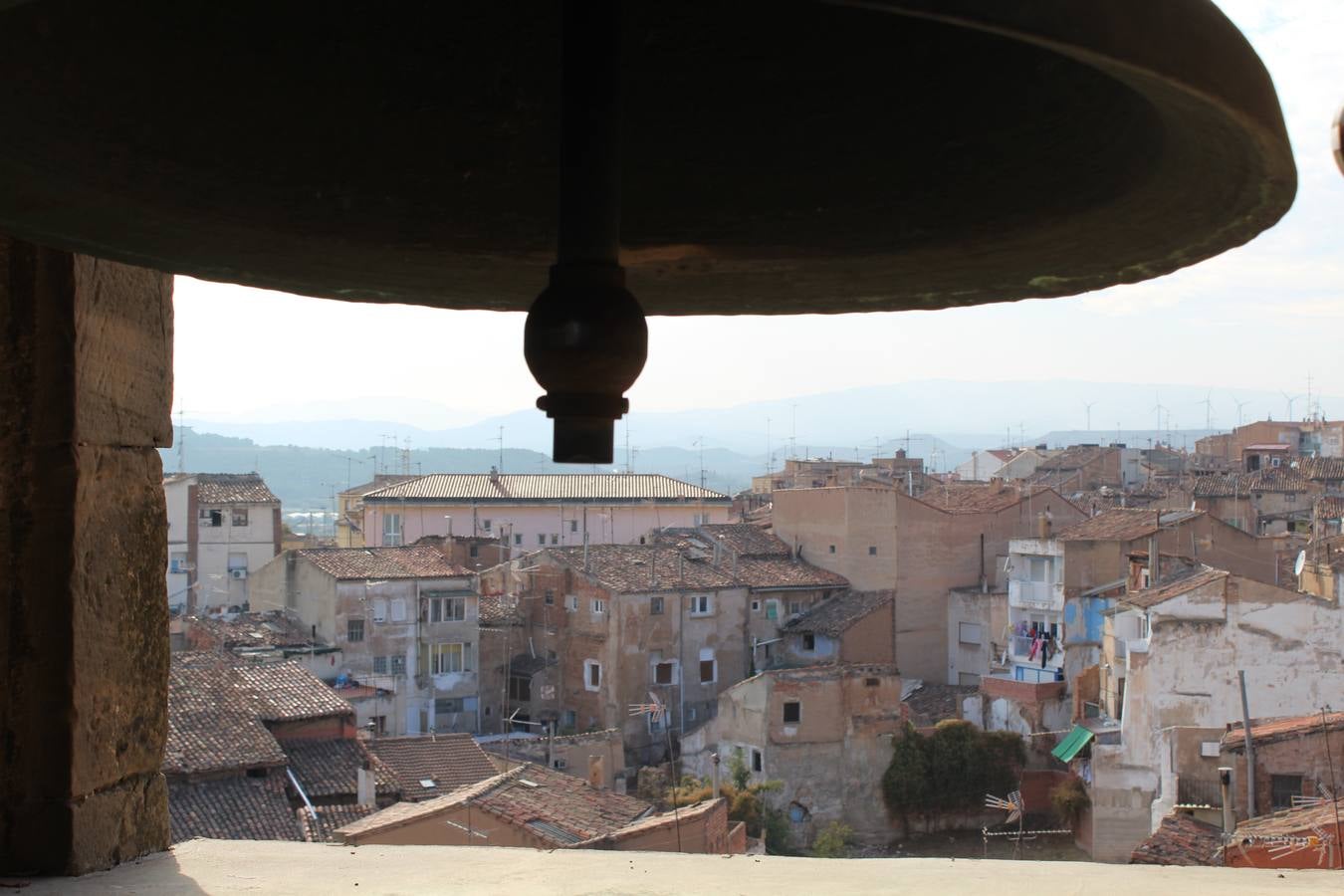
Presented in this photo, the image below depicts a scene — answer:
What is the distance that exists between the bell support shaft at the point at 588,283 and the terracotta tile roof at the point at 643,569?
30039 millimetres

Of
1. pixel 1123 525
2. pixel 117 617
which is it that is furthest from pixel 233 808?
pixel 1123 525

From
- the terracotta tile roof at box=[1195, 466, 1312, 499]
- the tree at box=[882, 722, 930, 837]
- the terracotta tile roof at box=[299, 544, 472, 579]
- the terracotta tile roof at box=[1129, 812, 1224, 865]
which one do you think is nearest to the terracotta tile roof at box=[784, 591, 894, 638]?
the tree at box=[882, 722, 930, 837]

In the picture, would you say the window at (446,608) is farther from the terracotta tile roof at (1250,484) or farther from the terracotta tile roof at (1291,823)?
the terracotta tile roof at (1291,823)

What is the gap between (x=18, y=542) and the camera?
2422 millimetres

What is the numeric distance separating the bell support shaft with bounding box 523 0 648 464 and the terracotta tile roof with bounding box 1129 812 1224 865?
42.0ft

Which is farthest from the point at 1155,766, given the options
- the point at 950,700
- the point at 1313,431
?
the point at 1313,431

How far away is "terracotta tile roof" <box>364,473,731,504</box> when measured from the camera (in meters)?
49.9

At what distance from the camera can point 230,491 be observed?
142 feet

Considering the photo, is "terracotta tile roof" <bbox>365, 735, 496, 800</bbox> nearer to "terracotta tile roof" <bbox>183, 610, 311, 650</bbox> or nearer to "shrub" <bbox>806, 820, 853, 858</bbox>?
"shrub" <bbox>806, 820, 853, 858</bbox>

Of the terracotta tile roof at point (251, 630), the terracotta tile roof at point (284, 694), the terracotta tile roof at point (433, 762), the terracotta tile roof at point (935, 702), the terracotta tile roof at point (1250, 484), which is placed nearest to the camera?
the terracotta tile roof at point (284, 694)

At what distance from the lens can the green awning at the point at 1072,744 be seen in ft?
81.5

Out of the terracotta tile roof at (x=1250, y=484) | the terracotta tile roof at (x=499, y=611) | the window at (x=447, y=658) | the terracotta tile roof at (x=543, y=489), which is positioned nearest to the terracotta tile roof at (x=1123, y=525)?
the terracotta tile roof at (x=1250, y=484)

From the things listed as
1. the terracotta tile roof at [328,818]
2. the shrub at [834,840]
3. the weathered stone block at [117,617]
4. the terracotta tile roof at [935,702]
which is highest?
the weathered stone block at [117,617]

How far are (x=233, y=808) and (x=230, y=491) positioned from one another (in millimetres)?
29077
